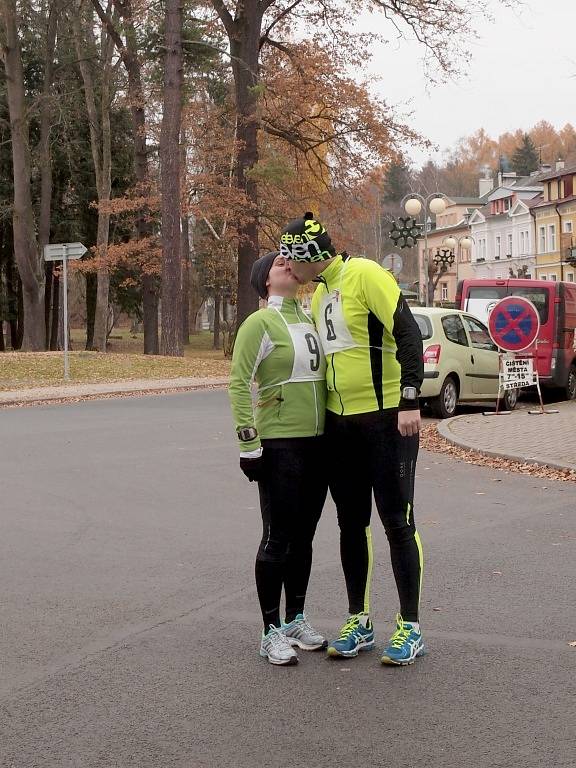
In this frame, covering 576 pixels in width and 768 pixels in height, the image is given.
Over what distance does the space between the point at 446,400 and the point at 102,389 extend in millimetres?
9688

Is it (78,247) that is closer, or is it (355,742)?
(355,742)

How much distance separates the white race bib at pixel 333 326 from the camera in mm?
4980

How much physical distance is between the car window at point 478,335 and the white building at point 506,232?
2681 inches

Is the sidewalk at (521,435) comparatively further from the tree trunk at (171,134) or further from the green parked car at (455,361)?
the tree trunk at (171,134)

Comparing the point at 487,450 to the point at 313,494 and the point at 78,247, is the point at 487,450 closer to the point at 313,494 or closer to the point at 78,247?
the point at 313,494

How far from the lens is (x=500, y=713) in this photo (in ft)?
13.8

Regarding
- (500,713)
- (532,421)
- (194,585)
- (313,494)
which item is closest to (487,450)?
(532,421)

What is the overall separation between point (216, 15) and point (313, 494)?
33.8 m

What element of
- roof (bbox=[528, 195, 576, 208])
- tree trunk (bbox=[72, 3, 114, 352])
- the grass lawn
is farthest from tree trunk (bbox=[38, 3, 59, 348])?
roof (bbox=[528, 195, 576, 208])

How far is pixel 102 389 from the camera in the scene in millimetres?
24734

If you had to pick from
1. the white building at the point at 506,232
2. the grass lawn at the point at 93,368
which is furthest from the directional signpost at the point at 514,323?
the white building at the point at 506,232

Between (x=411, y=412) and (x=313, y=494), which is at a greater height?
(x=411, y=412)

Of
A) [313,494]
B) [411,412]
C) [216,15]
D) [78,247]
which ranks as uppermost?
[216,15]

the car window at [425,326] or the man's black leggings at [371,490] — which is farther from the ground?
the car window at [425,326]
